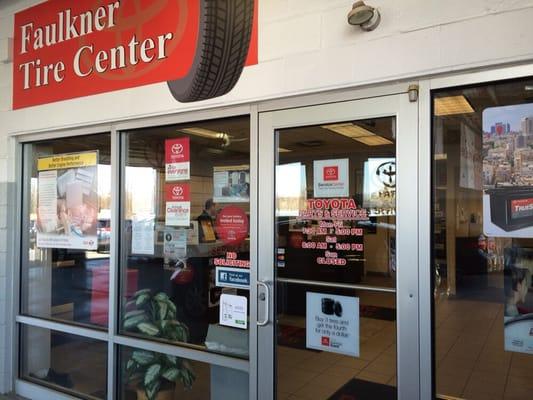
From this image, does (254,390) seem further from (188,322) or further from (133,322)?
(133,322)

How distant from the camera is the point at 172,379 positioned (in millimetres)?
3348

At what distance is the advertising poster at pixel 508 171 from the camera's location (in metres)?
2.20

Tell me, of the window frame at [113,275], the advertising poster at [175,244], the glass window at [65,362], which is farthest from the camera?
the glass window at [65,362]

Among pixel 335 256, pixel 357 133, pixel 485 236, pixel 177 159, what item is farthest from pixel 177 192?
pixel 485 236

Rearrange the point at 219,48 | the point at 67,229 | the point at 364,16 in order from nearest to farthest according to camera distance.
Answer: the point at 364,16
the point at 219,48
the point at 67,229

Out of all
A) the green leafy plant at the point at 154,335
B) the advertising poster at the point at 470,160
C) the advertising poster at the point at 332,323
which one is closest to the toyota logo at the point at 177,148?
the green leafy plant at the point at 154,335

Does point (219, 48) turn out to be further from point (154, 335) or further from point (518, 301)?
point (518, 301)

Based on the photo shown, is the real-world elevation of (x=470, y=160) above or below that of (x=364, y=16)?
below

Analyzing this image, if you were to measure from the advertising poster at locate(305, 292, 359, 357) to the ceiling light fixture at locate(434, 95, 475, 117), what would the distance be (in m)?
1.12

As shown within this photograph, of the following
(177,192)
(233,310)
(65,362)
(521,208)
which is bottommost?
(65,362)

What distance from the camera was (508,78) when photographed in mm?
2211

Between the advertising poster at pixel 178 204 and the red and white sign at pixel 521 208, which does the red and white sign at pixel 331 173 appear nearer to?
the red and white sign at pixel 521 208

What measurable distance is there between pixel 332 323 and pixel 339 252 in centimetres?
42

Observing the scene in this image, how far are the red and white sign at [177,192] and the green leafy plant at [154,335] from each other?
0.77 meters
